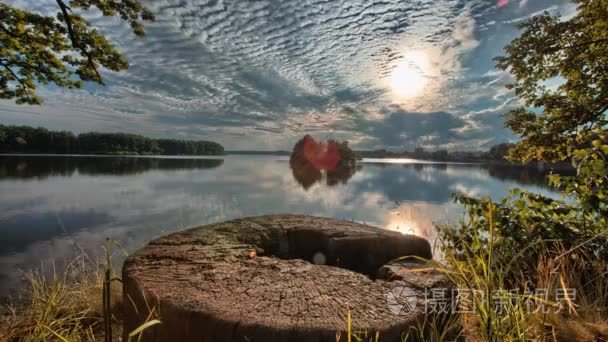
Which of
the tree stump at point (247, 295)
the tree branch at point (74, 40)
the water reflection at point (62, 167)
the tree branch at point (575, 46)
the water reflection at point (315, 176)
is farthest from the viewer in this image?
the water reflection at point (62, 167)

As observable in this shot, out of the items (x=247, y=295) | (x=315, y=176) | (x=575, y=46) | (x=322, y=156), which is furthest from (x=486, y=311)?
(x=322, y=156)

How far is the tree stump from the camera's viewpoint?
1.71 meters

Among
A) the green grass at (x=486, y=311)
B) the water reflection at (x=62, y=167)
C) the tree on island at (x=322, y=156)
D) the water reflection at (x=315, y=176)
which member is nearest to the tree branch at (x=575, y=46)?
the green grass at (x=486, y=311)

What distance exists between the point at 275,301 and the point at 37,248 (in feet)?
46.5

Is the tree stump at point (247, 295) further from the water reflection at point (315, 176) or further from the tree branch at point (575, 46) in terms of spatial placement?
the water reflection at point (315, 176)

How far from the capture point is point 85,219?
1658 centimetres

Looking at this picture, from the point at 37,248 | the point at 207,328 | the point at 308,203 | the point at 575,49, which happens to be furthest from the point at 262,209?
the point at 207,328

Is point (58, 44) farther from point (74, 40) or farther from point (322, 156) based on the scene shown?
point (322, 156)

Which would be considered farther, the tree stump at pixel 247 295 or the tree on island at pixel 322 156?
the tree on island at pixel 322 156

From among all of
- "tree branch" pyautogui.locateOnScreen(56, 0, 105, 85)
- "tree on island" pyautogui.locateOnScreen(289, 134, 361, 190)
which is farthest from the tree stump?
"tree on island" pyautogui.locateOnScreen(289, 134, 361, 190)

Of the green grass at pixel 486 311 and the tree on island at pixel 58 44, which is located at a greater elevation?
the tree on island at pixel 58 44

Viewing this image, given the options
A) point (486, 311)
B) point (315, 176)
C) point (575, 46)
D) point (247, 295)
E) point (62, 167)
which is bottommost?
point (62, 167)

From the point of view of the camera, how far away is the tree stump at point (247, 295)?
1.71 metres

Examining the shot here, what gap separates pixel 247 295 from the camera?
203 cm
